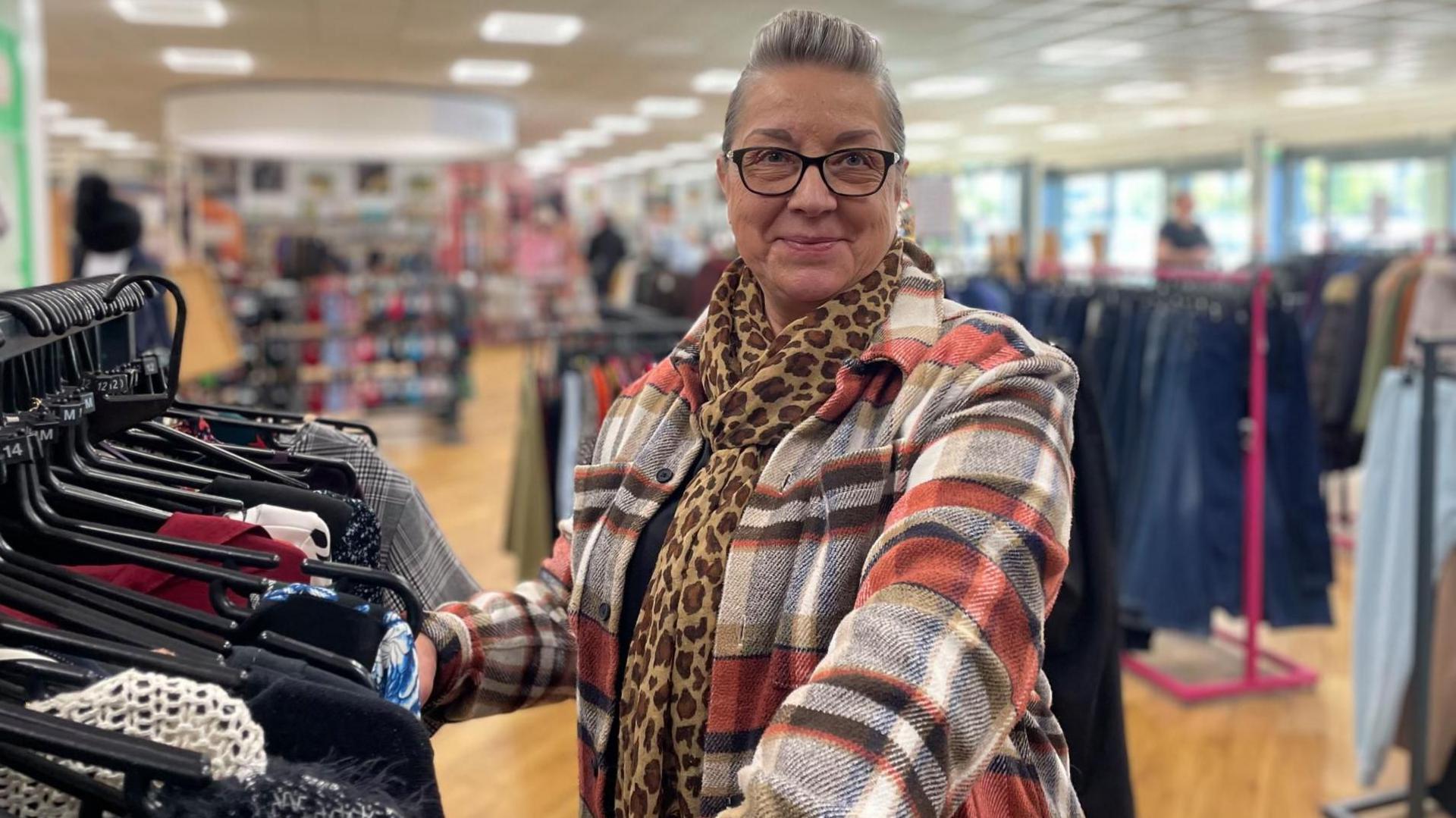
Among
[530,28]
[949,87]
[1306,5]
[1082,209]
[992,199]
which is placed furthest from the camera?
[992,199]

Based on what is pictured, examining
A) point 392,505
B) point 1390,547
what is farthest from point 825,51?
point 1390,547

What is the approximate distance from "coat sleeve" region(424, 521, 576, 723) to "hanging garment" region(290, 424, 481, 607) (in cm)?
7

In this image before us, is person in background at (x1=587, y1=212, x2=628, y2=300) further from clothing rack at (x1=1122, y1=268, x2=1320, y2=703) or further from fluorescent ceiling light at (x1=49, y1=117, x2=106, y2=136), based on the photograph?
clothing rack at (x1=1122, y1=268, x2=1320, y2=703)

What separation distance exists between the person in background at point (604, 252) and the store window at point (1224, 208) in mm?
10374

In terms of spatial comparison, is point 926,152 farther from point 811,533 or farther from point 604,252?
point 811,533

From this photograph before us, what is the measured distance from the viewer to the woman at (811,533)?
3.02ft

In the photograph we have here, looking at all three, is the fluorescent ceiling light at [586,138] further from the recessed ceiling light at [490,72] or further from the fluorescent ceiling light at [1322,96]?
the fluorescent ceiling light at [1322,96]

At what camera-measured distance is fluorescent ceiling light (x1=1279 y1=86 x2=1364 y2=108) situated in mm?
13078

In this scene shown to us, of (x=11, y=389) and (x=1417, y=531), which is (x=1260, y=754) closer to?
(x=1417, y=531)

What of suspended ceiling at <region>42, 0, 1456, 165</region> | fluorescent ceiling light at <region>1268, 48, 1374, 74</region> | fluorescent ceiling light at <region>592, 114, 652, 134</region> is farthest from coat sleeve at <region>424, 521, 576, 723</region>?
fluorescent ceiling light at <region>592, 114, 652, 134</region>

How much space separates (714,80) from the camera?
11.9 m

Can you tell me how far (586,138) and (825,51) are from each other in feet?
57.0

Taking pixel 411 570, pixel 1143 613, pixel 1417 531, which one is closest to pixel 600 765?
pixel 411 570

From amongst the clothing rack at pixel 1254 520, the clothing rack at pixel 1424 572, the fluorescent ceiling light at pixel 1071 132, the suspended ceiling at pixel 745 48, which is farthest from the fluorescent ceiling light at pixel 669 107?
the clothing rack at pixel 1424 572
